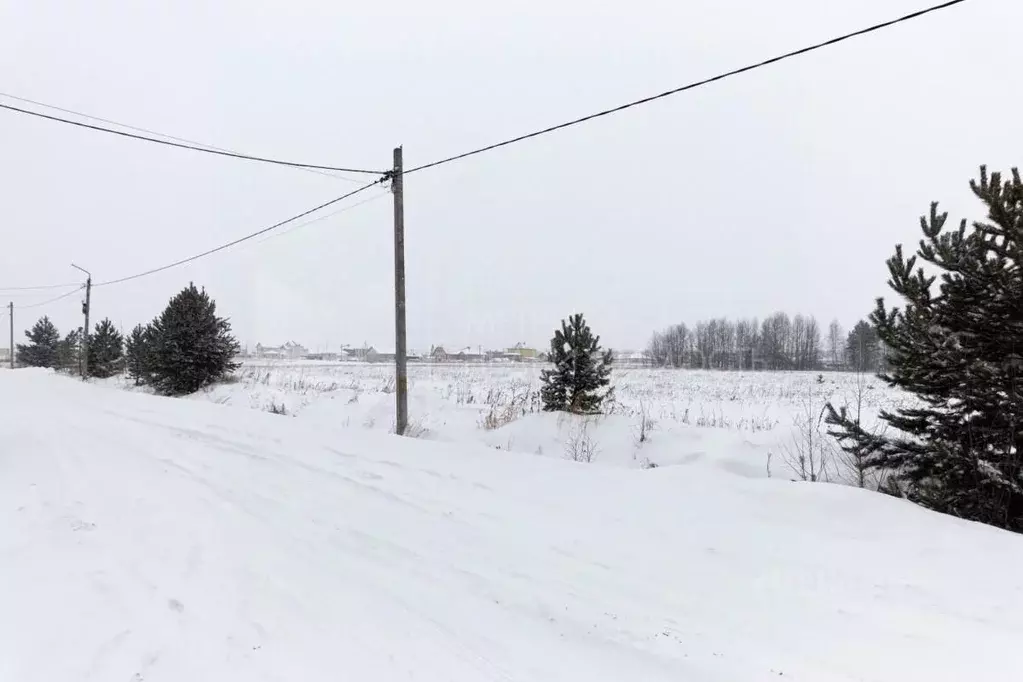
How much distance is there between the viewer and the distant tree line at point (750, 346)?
7219 cm

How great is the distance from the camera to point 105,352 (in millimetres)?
31750

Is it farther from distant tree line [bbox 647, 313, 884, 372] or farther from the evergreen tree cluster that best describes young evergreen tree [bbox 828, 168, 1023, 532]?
distant tree line [bbox 647, 313, 884, 372]

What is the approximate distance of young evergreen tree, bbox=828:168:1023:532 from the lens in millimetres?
4844

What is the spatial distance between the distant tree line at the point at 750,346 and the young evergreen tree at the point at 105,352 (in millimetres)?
60730

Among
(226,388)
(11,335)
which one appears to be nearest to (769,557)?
(226,388)

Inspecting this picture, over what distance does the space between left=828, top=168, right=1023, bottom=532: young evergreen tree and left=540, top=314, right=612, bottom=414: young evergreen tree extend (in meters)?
5.69

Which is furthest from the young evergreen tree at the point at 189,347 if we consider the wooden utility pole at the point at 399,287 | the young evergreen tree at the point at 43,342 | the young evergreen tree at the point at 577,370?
the young evergreen tree at the point at 43,342

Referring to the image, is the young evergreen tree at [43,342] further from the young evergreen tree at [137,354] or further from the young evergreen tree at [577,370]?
the young evergreen tree at [577,370]

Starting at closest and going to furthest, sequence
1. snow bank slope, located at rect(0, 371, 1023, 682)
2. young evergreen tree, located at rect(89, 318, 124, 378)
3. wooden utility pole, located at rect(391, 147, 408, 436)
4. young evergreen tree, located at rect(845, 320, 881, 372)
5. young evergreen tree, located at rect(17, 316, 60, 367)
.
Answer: snow bank slope, located at rect(0, 371, 1023, 682)
young evergreen tree, located at rect(845, 320, 881, 372)
wooden utility pole, located at rect(391, 147, 408, 436)
young evergreen tree, located at rect(89, 318, 124, 378)
young evergreen tree, located at rect(17, 316, 60, 367)

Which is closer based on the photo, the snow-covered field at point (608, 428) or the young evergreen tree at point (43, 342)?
the snow-covered field at point (608, 428)

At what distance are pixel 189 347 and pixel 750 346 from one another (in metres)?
80.5

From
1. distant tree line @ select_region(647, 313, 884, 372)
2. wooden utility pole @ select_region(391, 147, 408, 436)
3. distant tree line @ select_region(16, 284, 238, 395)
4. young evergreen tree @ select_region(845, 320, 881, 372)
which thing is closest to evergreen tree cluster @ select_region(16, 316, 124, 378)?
distant tree line @ select_region(16, 284, 238, 395)

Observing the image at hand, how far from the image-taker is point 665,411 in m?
14.1

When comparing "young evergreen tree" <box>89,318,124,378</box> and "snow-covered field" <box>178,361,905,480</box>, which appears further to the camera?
"young evergreen tree" <box>89,318,124,378</box>
